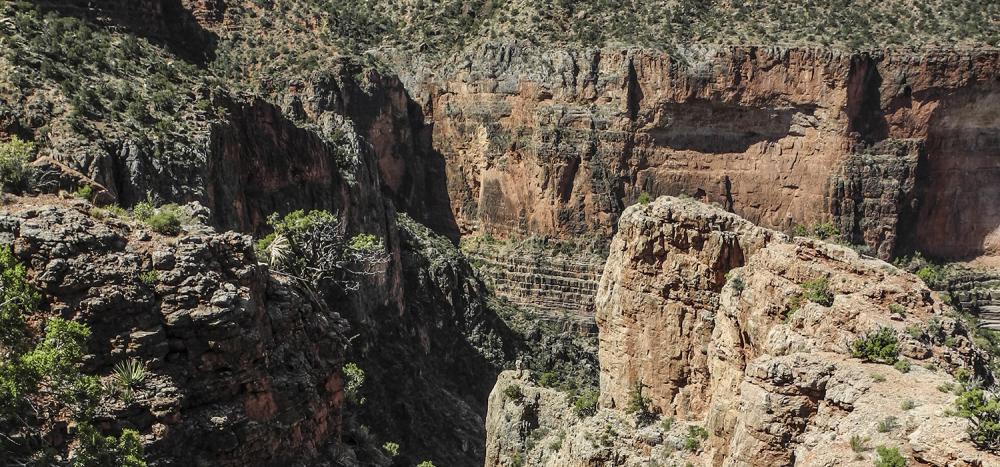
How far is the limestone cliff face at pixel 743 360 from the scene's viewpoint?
32969 mm

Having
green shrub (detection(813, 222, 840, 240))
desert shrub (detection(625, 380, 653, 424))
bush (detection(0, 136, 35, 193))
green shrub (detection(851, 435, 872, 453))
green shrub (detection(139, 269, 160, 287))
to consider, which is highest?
bush (detection(0, 136, 35, 193))

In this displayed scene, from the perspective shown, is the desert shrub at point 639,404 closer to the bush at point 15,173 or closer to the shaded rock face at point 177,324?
the shaded rock face at point 177,324

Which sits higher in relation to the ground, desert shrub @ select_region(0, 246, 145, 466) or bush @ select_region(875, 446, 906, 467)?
desert shrub @ select_region(0, 246, 145, 466)

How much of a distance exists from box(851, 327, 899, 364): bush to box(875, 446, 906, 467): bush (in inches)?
254

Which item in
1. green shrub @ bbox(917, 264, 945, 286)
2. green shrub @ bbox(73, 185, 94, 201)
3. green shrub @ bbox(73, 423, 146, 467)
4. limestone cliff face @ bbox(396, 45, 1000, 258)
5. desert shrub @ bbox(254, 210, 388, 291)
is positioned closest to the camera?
green shrub @ bbox(73, 423, 146, 467)

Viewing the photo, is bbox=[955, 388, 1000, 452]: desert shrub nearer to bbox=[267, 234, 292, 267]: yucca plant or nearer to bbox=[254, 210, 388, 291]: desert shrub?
bbox=[254, 210, 388, 291]: desert shrub

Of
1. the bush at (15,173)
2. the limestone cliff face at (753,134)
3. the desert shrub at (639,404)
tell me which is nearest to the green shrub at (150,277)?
the bush at (15,173)

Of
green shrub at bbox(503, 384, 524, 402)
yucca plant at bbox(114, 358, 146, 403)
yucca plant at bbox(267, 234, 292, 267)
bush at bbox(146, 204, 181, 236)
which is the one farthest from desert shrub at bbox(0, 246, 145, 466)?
green shrub at bbox(503, 384, 524, 402)

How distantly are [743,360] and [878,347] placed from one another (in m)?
8.76

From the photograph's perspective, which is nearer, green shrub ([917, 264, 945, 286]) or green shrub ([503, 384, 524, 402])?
green shrub ([503, 384, 524, 402])

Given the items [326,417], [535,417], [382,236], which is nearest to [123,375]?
[326,417]

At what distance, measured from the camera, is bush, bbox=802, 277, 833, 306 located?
1578 inches

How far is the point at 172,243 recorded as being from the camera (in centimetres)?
3338

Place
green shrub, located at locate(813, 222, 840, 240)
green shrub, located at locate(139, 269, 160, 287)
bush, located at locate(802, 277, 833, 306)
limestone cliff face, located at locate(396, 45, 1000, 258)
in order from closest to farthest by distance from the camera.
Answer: green shrub, located at locate(139, 269, 160, 287) < bush, located at locate(802, 277, 833, 306) < green shrub, located at locate(813, 222, 840, 240) < limestone cliff face, located at locate(396, 45, 1000, 258)
